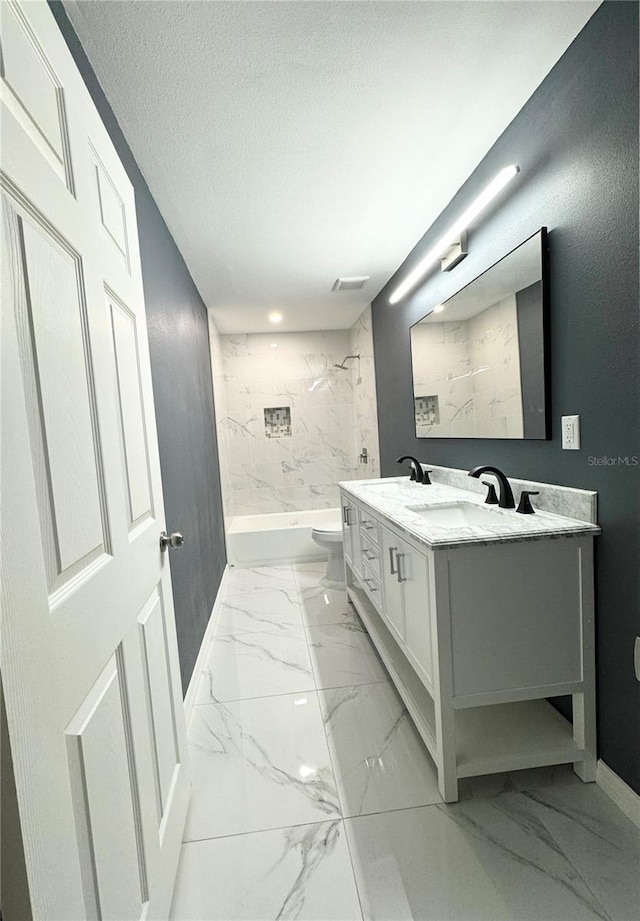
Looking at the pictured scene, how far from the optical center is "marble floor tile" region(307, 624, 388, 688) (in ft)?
6.92

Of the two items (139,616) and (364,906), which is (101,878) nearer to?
(139,616)

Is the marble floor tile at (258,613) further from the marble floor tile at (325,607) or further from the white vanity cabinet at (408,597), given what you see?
the white vanity cabinet at (408,597)

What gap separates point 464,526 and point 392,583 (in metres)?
0.41

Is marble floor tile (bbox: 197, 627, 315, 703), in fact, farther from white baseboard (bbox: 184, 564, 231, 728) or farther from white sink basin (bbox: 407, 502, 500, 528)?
white sink basin (bbox: 407, 502, 500, 528)

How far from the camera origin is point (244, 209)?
2.17m

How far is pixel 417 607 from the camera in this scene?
153 centimetres

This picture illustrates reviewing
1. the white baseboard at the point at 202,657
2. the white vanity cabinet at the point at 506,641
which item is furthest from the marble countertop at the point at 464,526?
the white baseboard at the point at 202,657

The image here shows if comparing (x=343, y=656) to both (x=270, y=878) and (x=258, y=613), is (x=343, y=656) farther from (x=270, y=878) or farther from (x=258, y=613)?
(x=270, y=878)

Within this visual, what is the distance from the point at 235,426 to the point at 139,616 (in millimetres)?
3802

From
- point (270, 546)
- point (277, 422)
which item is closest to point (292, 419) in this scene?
point (277, 422)

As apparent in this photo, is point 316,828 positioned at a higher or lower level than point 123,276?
lower

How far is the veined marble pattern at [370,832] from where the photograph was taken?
110 centimetres

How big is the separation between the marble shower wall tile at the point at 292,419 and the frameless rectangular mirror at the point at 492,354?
2.14m

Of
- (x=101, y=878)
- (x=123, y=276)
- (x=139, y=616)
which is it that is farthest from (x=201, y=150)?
(x=101, y=878)
